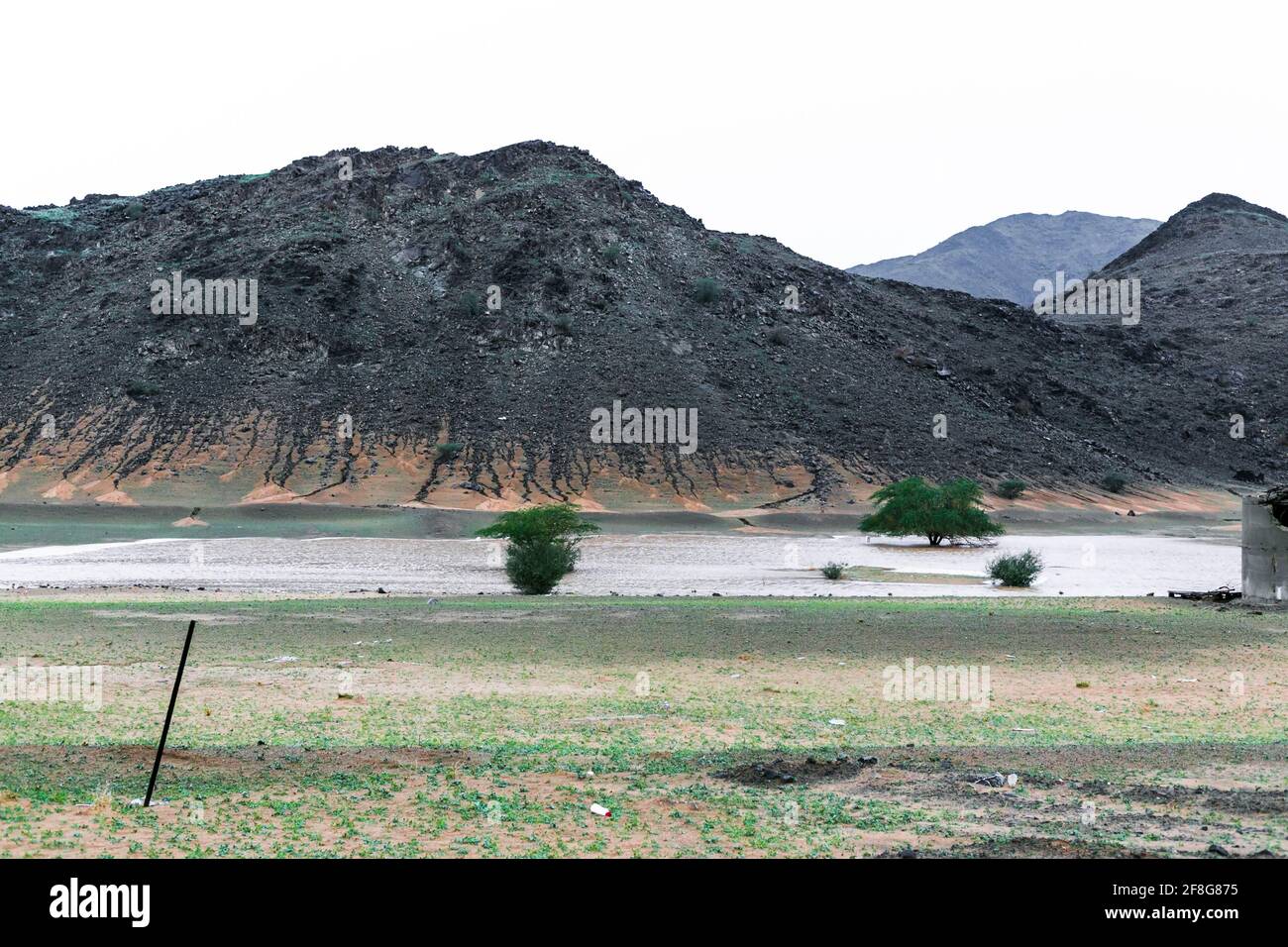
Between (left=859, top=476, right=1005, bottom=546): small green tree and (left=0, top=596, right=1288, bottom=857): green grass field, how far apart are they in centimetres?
3043

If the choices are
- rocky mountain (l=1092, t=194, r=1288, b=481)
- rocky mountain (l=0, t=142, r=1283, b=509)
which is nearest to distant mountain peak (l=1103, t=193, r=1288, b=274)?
rocky mountain (l=1092, t=194, r=1288, b=481)

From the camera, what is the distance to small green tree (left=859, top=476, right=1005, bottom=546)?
54.1 metres

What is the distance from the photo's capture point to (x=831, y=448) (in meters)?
74.9

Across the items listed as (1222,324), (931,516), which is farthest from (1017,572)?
(1222,324)

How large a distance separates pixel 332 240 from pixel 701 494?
36.2 metres

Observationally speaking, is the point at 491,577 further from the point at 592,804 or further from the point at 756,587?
the point at 592,804

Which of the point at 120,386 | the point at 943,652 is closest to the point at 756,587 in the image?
the point at 943,652

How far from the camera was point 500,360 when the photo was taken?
8162cm

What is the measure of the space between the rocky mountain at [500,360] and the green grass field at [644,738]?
45746 millimetres

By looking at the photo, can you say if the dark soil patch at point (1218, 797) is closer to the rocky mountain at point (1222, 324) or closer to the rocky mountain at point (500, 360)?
the rocky mountain at point (500, 360)

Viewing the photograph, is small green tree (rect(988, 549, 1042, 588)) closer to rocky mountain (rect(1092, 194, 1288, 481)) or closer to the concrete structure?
the concrete structure

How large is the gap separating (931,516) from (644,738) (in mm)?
43111

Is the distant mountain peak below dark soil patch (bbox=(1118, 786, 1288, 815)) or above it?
above

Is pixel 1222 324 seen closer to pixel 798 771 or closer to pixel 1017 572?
pixel 1017 572
